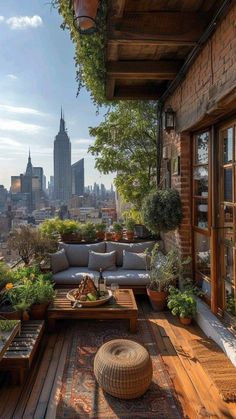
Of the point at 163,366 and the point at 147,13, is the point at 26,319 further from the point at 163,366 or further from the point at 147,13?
the point at 147,13

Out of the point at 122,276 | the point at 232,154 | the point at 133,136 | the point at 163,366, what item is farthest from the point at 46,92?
the point at 163,366

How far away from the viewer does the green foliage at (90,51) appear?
2793 mm

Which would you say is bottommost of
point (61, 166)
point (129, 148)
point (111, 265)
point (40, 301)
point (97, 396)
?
point (97, 396)

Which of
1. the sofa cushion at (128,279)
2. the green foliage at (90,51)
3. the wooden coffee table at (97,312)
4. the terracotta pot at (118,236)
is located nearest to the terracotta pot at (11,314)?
the wooden coffee table at (97,312)

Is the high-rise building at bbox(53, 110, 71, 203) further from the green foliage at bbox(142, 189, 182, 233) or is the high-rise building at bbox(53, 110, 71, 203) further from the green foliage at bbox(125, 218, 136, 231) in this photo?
the green foliage at bbox(142, 189, 182, 233)

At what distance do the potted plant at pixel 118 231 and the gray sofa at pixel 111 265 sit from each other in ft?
0.89

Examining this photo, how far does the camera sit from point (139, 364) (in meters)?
2.28

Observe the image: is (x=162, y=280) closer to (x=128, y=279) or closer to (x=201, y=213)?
(x=128, y=279)

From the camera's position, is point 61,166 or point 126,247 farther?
point 61,166

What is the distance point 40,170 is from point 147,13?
22.2m

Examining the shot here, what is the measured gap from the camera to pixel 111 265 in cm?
465

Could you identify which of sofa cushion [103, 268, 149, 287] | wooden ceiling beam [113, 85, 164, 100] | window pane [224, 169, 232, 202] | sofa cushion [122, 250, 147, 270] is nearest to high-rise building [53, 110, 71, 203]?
wooden ceiling beam [113, 85, 164, 100]

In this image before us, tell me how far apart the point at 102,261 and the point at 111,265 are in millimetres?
156

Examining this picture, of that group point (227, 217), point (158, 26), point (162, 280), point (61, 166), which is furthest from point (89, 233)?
point (61, 166)
